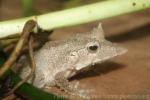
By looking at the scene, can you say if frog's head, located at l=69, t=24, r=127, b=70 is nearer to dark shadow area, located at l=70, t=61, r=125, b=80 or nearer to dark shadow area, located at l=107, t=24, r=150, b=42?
dark shadow area, located at l=70, t=61, r=125, b=80

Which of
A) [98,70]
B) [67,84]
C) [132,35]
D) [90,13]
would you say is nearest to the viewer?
[90,13]

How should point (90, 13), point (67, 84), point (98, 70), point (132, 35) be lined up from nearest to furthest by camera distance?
point (90, 13) → point (67, 84) → point (98, 70) → point (132, 35)

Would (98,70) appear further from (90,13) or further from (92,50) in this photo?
(90,13)

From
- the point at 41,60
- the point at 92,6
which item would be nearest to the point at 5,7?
the point at 41,60

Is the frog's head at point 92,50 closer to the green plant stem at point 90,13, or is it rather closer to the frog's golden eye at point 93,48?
the frog's golden eye at point 93,48

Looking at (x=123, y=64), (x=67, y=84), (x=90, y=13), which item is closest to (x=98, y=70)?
(x=123, y=64)

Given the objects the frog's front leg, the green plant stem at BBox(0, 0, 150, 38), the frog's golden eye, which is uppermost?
the green plant stem at BBox(0, 0, 150, 38)

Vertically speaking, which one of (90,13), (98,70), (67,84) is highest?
(90,13)

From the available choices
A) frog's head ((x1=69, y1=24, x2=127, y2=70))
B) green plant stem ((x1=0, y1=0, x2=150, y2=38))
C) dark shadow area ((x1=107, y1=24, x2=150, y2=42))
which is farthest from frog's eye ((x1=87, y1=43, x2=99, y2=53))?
dark shadow area ((x1=107, y1=24, x2=150, y2=42))
